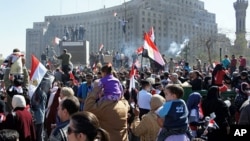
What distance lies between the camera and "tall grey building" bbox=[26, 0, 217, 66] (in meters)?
109

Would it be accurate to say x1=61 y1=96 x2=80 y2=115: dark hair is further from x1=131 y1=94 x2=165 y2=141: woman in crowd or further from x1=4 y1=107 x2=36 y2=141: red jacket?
x1=4 y1=107 x2=36 y2=141: red jacket

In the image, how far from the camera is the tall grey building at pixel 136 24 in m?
109

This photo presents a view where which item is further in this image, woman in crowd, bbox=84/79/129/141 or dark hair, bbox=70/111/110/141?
woman in crowd, bbox=84/79/129/141

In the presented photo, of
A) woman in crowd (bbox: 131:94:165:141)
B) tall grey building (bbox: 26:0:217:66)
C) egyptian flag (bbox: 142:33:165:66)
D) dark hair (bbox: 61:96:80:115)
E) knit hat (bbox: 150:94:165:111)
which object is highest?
tall grey building (bbox: 26:0:217:66)

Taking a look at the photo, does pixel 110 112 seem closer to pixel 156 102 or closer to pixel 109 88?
pixel 109 88

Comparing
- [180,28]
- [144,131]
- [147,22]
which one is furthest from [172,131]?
[180,28]

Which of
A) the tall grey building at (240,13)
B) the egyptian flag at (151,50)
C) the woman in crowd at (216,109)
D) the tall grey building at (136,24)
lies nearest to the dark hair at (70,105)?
the woman in crowd at (216,109)

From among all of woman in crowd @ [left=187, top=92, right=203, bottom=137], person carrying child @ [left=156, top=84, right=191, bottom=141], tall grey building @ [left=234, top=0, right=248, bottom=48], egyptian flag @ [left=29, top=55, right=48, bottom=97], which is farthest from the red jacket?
tall grey building @ [left=234, top=0, right=248, bottom=48]

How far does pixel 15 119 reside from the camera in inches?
264

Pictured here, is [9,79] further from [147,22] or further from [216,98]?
[147,22]

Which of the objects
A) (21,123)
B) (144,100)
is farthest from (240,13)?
(21,123)

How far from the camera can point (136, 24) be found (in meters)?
108

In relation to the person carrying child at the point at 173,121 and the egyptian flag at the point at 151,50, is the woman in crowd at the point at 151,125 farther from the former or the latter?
the egyptian flag at the point at 151,50

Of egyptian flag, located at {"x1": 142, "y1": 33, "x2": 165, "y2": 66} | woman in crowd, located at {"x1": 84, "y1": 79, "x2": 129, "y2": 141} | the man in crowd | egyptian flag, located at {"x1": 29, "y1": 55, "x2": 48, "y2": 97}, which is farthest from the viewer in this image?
egyptian flag, located at {"x1": 142, "y1": 33, "x2": 165, "y2": 66}
